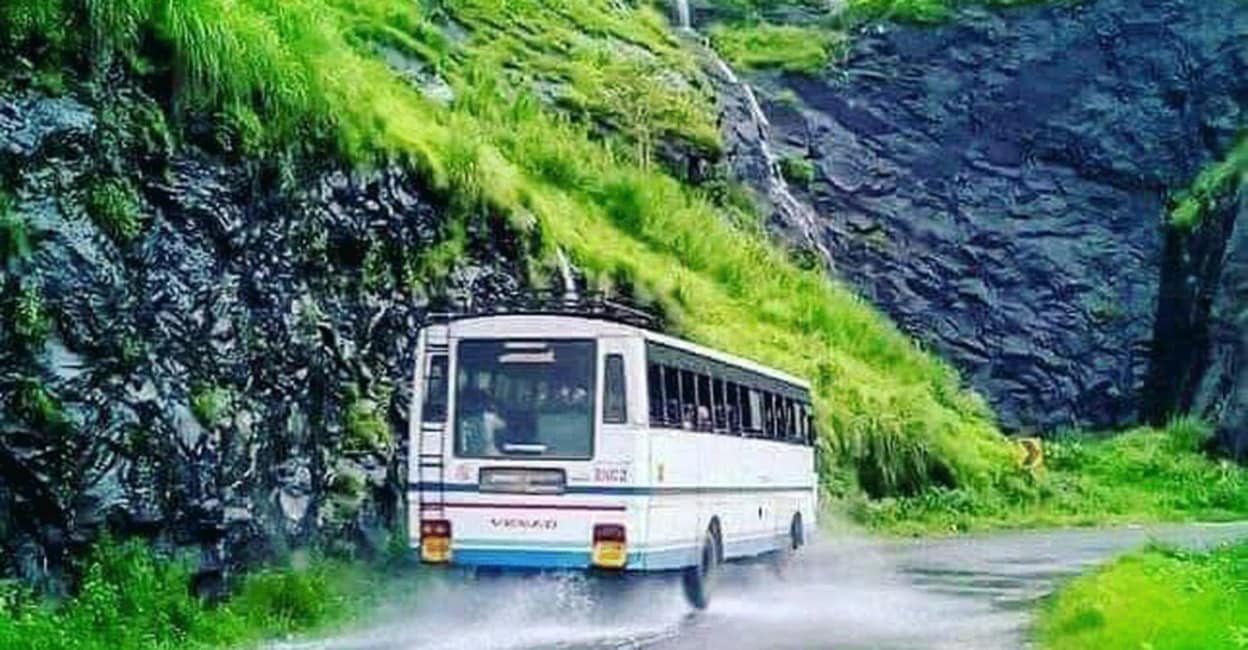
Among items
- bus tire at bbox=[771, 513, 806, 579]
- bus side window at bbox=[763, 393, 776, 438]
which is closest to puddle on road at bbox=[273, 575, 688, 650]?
bus side window at bbox=[763, 393, 776, 438]

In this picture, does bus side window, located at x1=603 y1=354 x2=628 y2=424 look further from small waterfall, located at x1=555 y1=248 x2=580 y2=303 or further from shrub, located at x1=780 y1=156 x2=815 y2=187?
shrub, located at x1=780 y1=156 x2=815 y2=187

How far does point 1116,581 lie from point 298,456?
8.31m

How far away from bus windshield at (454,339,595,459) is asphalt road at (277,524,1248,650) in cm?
129

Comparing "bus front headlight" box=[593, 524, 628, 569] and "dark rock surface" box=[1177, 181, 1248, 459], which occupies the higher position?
"dark rock surface" box=[1177, 181, 1248, 459]

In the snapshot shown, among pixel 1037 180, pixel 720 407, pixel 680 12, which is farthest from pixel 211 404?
pixel 680 12

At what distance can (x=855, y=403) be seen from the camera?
35219mm

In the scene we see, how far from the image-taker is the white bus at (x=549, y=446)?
15820 millimetres

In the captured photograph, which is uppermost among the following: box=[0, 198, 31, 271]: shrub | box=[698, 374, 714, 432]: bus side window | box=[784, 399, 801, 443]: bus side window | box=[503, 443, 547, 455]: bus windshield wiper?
box=[0, 198, 31, 271]: shrub

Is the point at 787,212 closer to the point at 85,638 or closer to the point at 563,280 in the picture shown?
the point at 563,280

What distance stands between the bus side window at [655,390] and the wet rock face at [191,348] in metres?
3.40

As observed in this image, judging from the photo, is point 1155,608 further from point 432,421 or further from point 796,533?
point 796,533

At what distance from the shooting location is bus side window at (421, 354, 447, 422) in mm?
16469

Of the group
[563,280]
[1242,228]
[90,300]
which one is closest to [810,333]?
[563,280]

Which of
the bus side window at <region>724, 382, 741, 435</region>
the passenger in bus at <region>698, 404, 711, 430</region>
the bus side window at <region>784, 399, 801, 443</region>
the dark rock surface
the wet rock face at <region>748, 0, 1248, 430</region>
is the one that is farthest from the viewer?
the wet rock face at <region>748, 0, 1248, 430</region>
